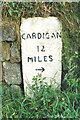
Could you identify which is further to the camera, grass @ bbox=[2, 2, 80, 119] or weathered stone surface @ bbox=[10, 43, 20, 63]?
weathered stone surface @ bbox=[10, 43, 20, 63]

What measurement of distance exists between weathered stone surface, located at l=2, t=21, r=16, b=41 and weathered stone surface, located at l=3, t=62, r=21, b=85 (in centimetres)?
38

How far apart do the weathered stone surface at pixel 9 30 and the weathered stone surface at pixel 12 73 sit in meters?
0.38

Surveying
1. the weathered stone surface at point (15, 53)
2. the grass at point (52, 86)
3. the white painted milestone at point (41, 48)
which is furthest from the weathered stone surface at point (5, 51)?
the grass at point (52, 86)

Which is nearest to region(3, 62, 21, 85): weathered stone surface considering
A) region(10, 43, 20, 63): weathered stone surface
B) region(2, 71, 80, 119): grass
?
region(10, 43, 20, 63): weathered stone surface

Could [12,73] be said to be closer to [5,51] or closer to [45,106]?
[5,51]

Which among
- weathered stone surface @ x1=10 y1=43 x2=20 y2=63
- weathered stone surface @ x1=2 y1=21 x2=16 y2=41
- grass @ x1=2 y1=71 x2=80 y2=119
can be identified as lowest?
grass @ x1=2 y1=71 x2=80 y2=119

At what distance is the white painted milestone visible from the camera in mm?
2693

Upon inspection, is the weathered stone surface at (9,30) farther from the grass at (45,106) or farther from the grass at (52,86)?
the grass at (45,106)

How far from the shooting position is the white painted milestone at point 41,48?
269cm

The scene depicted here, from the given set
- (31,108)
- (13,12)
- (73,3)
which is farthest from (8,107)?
(73,3)

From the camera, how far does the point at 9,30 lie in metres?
2.75

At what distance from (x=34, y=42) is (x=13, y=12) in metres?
0.50

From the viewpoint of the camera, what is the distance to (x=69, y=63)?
2730mm

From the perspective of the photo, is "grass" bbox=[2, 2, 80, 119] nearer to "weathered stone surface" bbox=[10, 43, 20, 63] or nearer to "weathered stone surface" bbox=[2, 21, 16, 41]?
"weathered stone surface" bbox=[2, 21, 16, 41]
